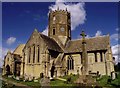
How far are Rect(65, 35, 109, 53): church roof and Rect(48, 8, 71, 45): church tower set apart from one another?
3266mm

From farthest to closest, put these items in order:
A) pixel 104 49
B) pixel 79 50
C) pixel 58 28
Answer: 1. pixel 58 28
2. pixel 79 50
3. pixel 104 49

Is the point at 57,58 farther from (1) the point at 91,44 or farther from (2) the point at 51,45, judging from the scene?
(1) the point at 91,44

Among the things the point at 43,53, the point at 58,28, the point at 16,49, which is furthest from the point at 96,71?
the point at 16,49

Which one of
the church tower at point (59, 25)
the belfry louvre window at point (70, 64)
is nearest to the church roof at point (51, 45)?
the belfry louvre window at point (70, 64)

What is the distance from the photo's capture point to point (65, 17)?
55344 mm

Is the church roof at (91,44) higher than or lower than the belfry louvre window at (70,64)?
higher

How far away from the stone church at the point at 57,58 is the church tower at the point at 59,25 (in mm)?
1932

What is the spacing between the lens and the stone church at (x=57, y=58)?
4431 cm

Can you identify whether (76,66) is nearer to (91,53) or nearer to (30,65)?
(91,53)

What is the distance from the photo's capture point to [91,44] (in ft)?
156

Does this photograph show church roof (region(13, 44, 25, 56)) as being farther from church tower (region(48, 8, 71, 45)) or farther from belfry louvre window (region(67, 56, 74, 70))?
belfry louvre window (region(67, 56, 74, 70))

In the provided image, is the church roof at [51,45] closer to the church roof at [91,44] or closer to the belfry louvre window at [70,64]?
the church roof at [91,44]

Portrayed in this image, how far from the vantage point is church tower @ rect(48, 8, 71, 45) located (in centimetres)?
5425

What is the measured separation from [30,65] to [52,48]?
5897 mm
